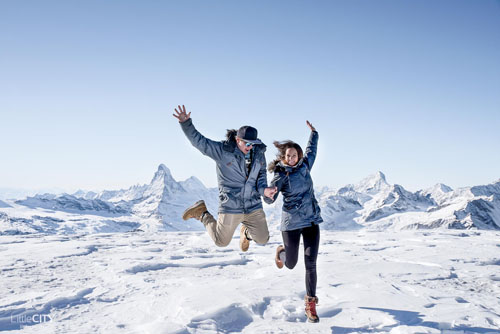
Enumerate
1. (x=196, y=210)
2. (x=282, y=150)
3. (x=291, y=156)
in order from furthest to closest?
1. (x=196, y=210)
2. (x=282, y=150)
3. (x=291, y=156)

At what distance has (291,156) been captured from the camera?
5.56m

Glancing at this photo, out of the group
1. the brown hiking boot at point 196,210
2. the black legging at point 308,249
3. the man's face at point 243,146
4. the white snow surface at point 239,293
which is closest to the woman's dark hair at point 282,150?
the man's face at point 243,146

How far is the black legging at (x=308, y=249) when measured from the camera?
17.0ft

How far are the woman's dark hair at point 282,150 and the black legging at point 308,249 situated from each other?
45.3 inches

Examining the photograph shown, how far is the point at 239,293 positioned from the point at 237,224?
1208 mm

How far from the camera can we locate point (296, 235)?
549 cm

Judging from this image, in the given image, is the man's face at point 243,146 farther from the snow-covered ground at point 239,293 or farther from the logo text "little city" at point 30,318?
the logo text "little city" at point 30,318

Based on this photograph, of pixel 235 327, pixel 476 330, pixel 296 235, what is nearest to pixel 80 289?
pixel 235 327

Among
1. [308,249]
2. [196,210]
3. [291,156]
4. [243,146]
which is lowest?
[308,249]

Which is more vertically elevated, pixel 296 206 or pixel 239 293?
pixel 296 206

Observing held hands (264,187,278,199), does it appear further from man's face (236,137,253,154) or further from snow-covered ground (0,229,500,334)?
snow-covered ground (0,229,500,334)

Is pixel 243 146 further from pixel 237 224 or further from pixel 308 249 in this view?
pixel 308 249

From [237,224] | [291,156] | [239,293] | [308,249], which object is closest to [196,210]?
[237,224]

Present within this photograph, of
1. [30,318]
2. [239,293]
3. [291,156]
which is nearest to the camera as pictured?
[30,318]
